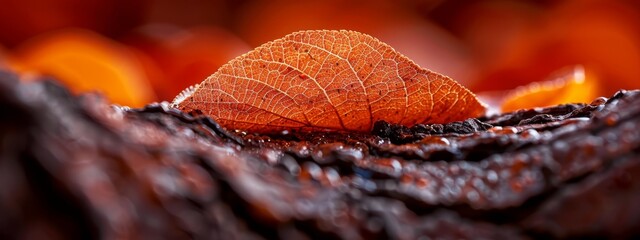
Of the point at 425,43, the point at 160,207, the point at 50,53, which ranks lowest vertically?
the point at 160,207

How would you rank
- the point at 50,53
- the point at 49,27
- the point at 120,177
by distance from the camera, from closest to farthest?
the point at 120,177 < the point at 50,53 < the point at 49,27

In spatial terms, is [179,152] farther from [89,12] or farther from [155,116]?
[89,12]

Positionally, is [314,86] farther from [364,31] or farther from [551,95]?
[364,31]

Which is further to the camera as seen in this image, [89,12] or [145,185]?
[89,12]

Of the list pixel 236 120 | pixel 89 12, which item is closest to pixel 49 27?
pixel 89 12

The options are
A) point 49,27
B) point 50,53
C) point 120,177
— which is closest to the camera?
point 120,177

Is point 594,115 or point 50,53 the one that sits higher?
point 50,53

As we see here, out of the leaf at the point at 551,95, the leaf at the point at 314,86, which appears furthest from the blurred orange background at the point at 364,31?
the leaf at the point at 314,86
